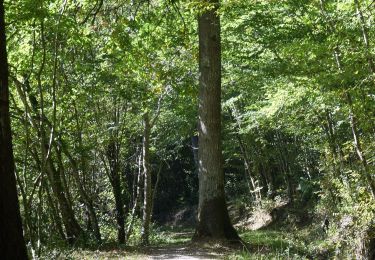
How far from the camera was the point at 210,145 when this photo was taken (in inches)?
363

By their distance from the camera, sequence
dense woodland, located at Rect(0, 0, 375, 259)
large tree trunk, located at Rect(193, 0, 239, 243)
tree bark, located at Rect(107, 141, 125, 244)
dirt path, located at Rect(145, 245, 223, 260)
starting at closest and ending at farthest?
dense woodland, located at Rect(0, 0, 375, 259)
dirt path, located at Rect(145, 245, 223, 260)
large tree trunk, located at Rect(193, 0, 239, 243)
tree bark, located at Rect(107, 141, 125, 244)

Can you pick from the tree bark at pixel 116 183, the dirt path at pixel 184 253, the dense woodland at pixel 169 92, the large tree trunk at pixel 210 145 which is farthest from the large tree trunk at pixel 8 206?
the tree bark at pixel 116 183

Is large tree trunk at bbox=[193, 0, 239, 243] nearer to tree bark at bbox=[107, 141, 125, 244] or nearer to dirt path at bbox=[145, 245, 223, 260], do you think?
dirt path at bbox=[145, 245, 223, 260]

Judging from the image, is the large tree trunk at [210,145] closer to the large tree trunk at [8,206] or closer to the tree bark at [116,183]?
the tree bark at [116,183]

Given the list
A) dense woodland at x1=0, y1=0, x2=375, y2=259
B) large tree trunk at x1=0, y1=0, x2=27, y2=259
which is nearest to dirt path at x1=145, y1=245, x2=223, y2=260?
dense woodland at x1=0, y1=0, x2=375, y2=259

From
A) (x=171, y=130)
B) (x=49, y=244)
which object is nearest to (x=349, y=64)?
(x=49, y=244)

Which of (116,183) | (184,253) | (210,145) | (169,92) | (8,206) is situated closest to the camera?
(8,206)

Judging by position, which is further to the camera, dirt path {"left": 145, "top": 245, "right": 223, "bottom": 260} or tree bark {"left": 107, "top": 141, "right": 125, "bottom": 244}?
tree bark {"left": 107, "top": 141, "right": 125, "bottom": 244}

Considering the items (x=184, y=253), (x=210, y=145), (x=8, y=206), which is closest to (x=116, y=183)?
(x=210, y=145)

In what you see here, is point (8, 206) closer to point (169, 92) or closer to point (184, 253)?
point (184, 253)

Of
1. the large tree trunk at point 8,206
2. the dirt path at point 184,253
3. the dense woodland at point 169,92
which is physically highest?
the dense woodland at point 169,92

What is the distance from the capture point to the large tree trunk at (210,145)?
29.6ft

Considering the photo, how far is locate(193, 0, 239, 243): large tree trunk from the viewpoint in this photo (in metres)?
9.02

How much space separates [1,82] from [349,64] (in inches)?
262
